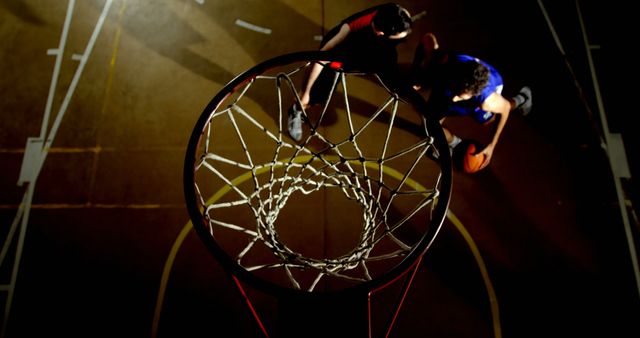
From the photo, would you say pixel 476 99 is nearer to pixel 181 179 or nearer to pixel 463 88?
pixel 463 88

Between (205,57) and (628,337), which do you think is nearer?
(628,337)

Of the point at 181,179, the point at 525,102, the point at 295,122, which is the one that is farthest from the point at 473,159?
the point at 181,179

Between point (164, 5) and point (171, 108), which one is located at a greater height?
point (164, 5)

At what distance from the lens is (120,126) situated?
3.73 metres

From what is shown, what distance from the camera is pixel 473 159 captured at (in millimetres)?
3287

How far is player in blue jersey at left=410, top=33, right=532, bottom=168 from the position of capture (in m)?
2.63

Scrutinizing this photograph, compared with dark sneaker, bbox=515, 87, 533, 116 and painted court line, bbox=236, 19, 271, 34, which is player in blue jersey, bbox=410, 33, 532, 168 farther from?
painted court line, bbox=236, 19, 271, 34

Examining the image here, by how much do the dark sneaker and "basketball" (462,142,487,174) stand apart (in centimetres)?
69

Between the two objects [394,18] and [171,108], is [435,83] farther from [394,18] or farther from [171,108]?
[171,108]

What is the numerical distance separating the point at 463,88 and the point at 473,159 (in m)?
0.91

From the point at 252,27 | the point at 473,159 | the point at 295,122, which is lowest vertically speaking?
the point at 473,159

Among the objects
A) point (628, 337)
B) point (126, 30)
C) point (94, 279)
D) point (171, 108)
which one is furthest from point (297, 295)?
point (126, 30)

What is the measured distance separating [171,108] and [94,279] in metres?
1.81

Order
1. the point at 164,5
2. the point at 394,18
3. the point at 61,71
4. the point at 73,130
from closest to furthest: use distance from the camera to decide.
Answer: the point at 394,18, the point at 73,130, the point at 61,71, the point at 164,5
